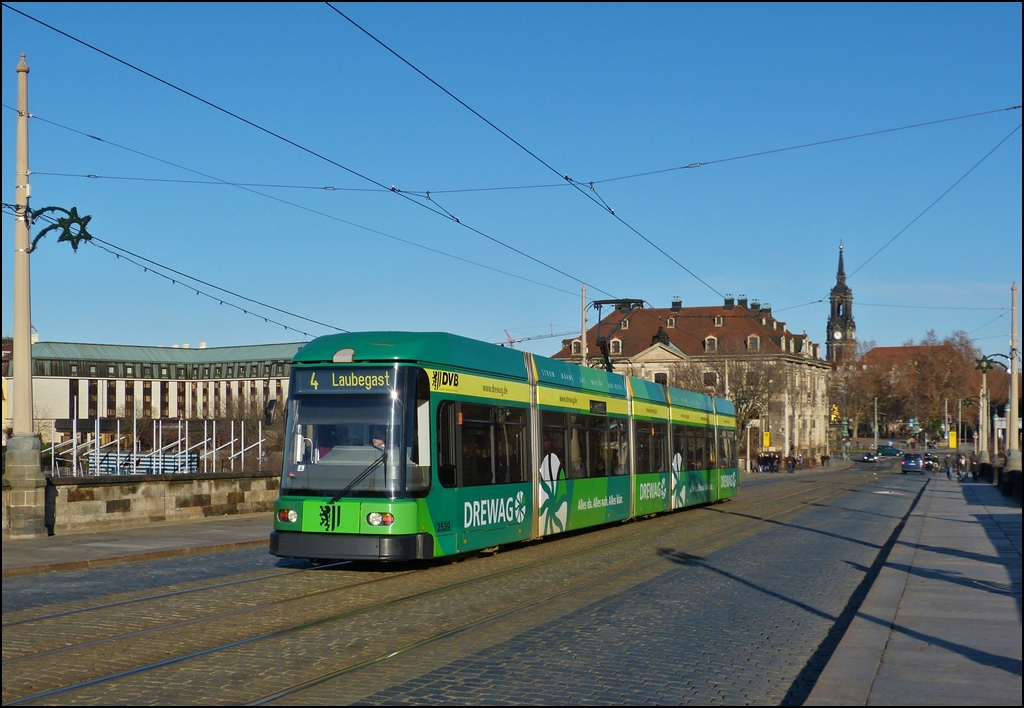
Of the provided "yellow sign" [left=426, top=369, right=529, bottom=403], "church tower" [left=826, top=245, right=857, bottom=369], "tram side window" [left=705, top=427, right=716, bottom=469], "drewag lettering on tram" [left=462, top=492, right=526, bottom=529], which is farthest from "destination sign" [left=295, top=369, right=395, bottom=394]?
"church tower" [left=826, top=245, right=857, bottom=369]

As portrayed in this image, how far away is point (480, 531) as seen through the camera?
1620cm

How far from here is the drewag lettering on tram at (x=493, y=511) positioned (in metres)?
15.8

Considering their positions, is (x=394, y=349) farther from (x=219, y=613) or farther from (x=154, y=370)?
(x=154, y=370)

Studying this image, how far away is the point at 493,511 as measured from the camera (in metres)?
16.6

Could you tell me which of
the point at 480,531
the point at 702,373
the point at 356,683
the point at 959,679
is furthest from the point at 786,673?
the point at 702,373

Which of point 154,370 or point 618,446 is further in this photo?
point 154,370

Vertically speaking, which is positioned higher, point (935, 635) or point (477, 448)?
point (477, 448)

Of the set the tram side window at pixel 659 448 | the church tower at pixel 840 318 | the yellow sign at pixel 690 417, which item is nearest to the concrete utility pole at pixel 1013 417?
the yellow sign at pixel 690 417

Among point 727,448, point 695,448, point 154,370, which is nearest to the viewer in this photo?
point 695,448

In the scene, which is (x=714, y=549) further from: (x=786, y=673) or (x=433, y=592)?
(x=786, y=673)

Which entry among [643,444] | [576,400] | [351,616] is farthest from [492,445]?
[643,444]

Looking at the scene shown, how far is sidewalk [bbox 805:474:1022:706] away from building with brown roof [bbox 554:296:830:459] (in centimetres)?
6686

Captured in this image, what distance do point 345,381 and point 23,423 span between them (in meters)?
7.01

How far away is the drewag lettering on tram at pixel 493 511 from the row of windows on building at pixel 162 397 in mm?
103253
